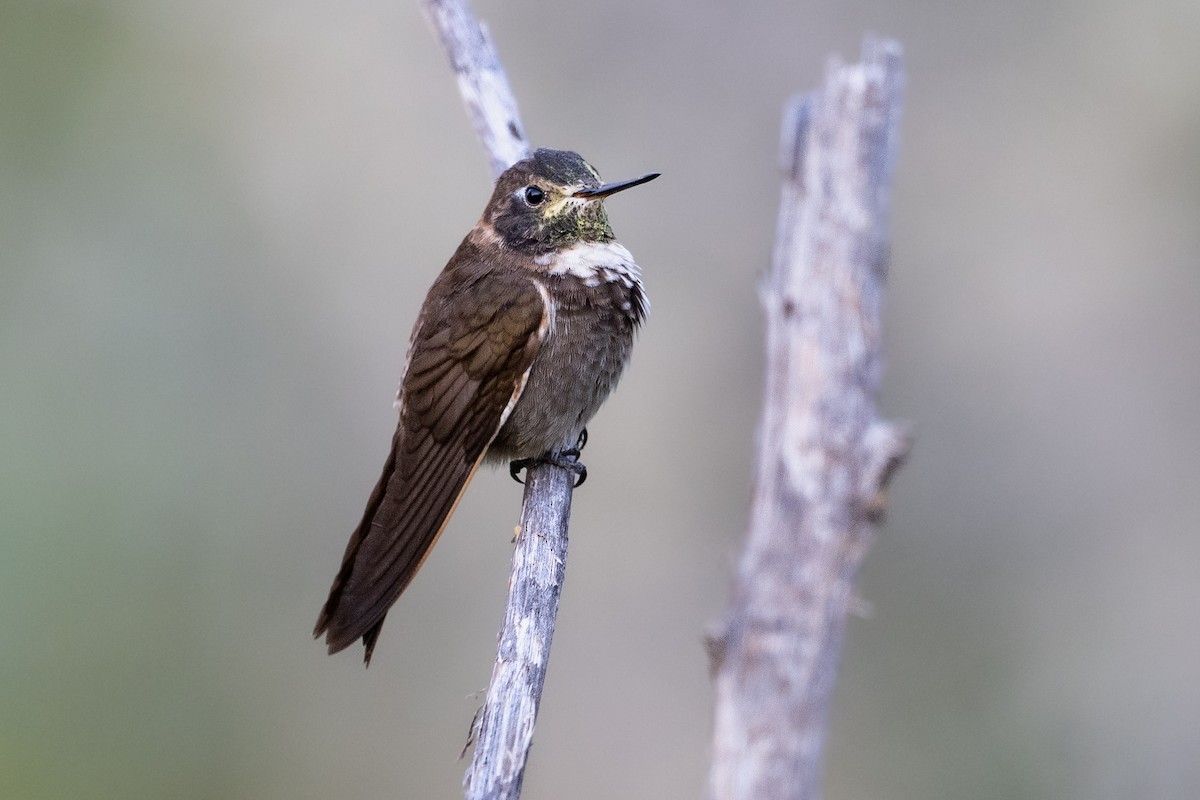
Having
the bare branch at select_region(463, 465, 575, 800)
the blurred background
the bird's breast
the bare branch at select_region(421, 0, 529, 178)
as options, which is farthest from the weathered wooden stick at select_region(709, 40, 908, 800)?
the blurred background

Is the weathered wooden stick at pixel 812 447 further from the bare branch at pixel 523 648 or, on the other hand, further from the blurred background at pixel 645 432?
the blurred background at pixel 645 432

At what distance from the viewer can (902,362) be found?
4.98 m

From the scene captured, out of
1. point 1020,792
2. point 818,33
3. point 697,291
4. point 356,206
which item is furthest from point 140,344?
point 1020,792

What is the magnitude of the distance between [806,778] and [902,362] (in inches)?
136

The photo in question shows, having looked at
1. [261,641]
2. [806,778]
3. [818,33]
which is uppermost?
[818,33]

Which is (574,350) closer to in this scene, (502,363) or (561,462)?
(502,363)

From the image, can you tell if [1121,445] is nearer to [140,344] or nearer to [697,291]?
[697,291]

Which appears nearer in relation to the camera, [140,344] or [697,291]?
[697,291]

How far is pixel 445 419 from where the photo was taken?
3238 mm

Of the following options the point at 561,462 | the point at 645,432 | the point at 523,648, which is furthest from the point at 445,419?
the point at 645,432

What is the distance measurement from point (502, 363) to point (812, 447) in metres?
1.50

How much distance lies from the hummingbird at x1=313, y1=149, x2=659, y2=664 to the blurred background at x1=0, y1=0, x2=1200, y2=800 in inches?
68.6

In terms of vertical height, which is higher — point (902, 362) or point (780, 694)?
point (902, 362)

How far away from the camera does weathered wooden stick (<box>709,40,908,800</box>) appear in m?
1.79
